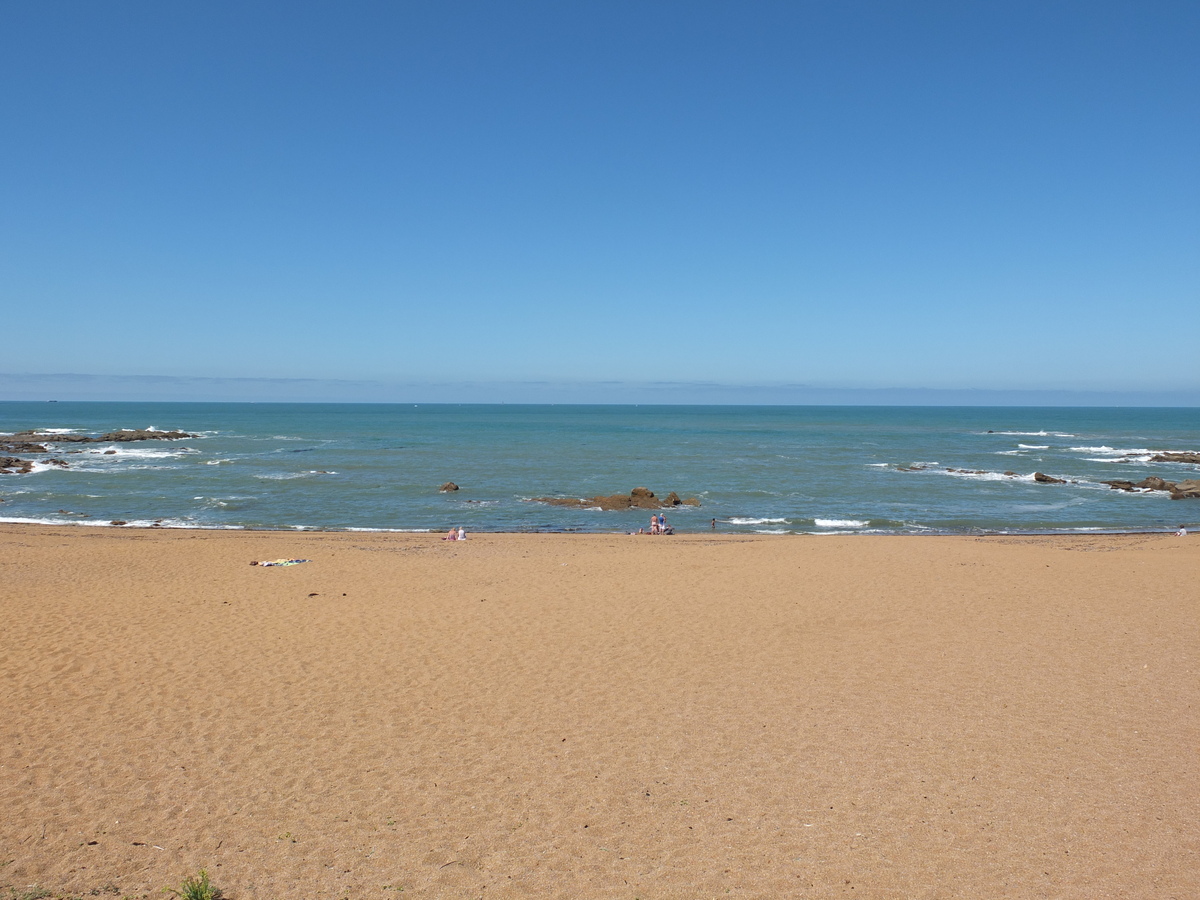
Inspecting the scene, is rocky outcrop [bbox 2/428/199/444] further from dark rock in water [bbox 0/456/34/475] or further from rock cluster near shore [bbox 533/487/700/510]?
rock cluster near shore [bbox 533/487/700/510]

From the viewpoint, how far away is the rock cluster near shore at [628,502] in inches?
1304

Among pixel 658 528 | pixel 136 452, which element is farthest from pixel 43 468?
pixel 658 528

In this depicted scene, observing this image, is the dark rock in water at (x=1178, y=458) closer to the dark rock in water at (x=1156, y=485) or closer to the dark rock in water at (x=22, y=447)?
the dark rock in water at (x=1156, y=485)

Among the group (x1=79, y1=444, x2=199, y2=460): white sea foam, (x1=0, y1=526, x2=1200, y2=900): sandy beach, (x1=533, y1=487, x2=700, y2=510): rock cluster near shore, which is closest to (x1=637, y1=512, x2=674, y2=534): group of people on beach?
(x1=533, y1=487, x2=700, y2=510): rock cluster near shore

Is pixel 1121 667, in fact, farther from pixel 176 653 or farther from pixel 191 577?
pixel 191 577

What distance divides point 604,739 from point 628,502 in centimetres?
2461

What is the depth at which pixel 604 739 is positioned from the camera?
8.79 m

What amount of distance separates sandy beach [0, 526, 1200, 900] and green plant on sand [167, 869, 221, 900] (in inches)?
5.0

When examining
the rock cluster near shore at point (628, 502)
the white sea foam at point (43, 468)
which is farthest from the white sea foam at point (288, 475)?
the rock cluster near shore at point (628, 502)

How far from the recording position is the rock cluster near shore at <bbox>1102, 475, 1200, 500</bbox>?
3606cm

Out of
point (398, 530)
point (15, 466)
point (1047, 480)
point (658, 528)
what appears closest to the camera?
point (658, 528)

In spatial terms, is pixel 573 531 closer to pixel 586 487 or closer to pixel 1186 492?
pixel 586 487

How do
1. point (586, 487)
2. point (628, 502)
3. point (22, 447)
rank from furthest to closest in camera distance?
point (22, 447), point (586, 487), point (628, 502)

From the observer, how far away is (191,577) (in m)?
17.5
